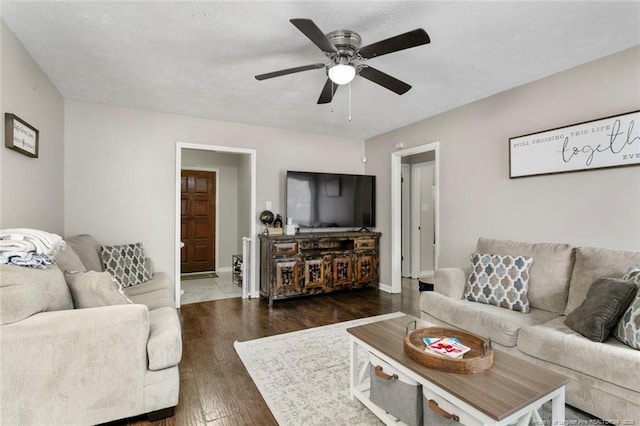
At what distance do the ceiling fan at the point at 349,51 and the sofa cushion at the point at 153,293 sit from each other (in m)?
2.05

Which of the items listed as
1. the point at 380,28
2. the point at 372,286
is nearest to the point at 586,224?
the point at 380,28

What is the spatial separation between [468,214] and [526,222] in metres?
0.62

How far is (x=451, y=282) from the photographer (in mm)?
2824

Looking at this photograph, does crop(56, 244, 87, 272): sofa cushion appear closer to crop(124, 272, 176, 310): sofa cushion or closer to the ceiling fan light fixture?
crop(124, 272, 176, 310): sofa cushion

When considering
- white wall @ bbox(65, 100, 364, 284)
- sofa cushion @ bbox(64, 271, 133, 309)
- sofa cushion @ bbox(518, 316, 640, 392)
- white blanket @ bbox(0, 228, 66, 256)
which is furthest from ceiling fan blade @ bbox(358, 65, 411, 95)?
white wall @ bbox(65, 100, 364, 284)

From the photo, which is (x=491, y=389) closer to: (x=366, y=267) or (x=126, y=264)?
(x=366, y=267)

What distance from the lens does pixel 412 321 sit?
6.87ft

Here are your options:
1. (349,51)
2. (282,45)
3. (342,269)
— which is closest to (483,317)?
(349,51)

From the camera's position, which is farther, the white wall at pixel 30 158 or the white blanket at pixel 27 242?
the white wall at pixel 30 158

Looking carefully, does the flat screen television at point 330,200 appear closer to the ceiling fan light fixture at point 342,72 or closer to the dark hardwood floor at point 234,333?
the dark hardwood floor at point 234,333

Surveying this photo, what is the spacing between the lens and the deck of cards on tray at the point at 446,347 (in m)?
1.56

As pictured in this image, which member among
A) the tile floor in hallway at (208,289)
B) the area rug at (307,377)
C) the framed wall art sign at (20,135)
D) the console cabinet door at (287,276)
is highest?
the framed wall art sign at (20,135)

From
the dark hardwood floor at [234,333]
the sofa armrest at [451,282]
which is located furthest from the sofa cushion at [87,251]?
the sofa armrest at [451,282]

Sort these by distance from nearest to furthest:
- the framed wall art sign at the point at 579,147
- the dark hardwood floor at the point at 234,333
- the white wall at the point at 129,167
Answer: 1. the dark hardwood floor at the point at 234,333
2. the framed wall art sign at the point at 579,147
3. the white wall at the point at 129,167
